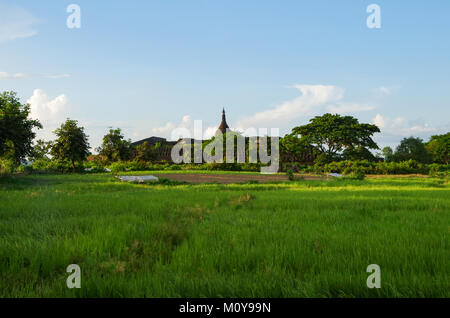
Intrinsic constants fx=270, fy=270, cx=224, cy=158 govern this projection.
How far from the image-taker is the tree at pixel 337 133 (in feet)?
109

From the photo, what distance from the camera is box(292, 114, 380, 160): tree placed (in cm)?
3331

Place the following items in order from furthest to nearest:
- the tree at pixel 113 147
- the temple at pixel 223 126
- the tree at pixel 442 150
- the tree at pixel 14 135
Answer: the temple at pixel 223 126 < the tree at pixel 442 150 < the tree at pixel 113 147 < the tree at pixel 14 135

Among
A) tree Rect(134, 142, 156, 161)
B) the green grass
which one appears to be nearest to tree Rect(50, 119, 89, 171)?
tree Rect(134, 142, 156, 161)

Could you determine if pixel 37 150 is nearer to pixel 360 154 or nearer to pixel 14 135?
pixel 14 135

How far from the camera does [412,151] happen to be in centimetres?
4181

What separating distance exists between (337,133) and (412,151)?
17.6 metres

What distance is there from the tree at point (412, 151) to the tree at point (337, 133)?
23.2 ft

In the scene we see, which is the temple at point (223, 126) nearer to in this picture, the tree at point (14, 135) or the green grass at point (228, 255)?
the tree at point (14, 135)

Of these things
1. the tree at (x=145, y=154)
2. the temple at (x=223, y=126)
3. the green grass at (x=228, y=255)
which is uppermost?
the temple at (x=223, y=126)

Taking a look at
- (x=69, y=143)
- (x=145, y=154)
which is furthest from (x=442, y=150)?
(x=69, y=143)

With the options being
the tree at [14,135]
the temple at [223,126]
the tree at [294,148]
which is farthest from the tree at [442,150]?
the tree at [14,135]
